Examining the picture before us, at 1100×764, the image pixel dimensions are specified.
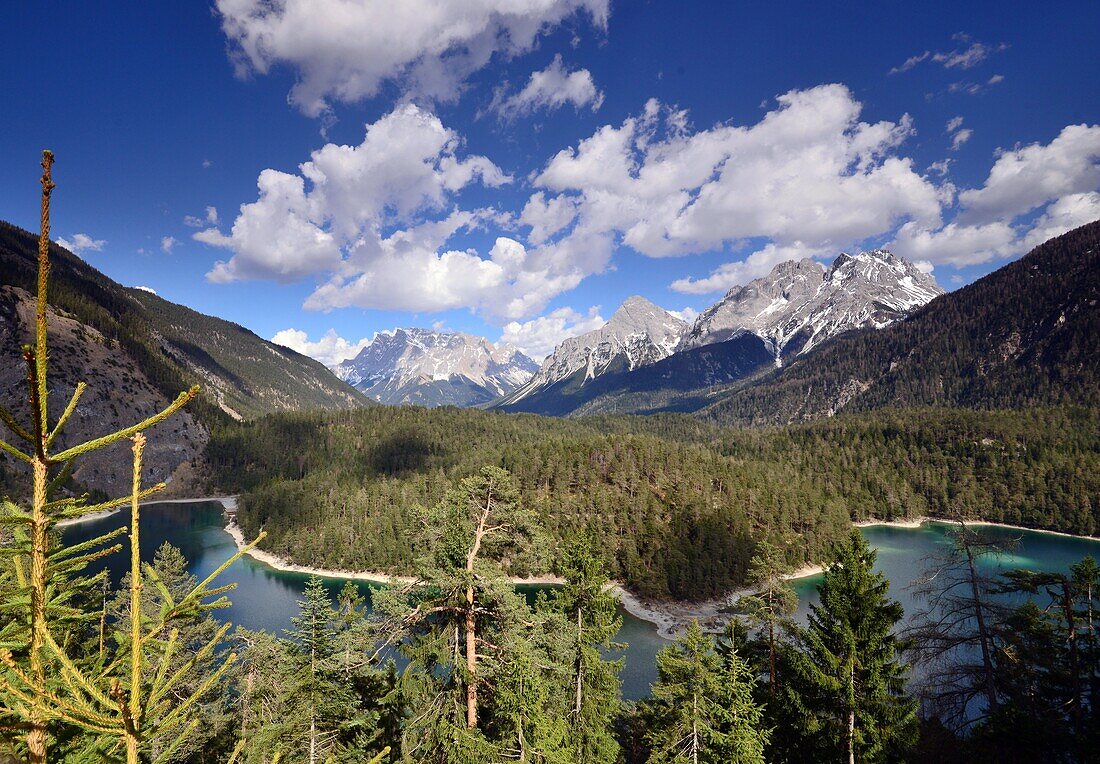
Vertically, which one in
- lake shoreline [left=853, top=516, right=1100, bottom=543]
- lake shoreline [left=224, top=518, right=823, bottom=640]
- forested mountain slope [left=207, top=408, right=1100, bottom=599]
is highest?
forested mountain slope [left=207, top=408, right=1100, bottom=599]

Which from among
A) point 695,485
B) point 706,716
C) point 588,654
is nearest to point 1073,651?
point 706,716

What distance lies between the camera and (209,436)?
18812 centimetres

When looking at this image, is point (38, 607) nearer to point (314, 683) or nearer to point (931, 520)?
point (314, 683)

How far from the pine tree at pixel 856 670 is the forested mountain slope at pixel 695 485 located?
5752cm

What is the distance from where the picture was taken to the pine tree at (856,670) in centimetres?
2036

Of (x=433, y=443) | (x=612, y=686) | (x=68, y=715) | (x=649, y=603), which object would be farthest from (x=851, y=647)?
(x=433, y=443)

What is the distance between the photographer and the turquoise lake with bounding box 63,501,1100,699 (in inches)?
2534

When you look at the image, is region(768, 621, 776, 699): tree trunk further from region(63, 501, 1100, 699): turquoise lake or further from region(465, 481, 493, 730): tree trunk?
region(63, 501, 1100, 699): turquoise lake

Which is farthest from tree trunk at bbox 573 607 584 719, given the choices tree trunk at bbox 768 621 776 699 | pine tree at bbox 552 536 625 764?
tree trunk at bbox 768 621 776 699

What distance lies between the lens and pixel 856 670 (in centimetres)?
2098

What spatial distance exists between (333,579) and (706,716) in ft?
288

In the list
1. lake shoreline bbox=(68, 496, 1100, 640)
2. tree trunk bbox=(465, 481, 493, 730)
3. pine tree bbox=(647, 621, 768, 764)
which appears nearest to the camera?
tree trunk bbox=(465, 481, 493, 730)

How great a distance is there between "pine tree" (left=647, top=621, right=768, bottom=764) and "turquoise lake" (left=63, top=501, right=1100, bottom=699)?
1307 inches

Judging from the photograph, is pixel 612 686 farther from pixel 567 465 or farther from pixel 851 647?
pixel 567 465
